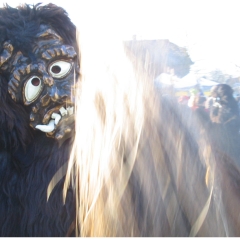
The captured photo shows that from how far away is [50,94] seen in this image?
3.16 feet

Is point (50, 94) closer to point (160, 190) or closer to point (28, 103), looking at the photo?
point (28, 103)

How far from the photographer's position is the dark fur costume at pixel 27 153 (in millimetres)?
969

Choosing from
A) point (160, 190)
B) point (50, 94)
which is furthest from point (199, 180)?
point (50, 94)

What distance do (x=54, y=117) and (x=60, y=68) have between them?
139 millimetres

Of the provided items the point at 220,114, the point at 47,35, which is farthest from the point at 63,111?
the point at 220,114

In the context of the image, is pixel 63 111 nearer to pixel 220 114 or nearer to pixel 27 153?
pixel 27 153

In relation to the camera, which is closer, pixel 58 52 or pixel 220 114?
pixel 58 52

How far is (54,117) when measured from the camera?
3.20 feet

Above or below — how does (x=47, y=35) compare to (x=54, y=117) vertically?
above

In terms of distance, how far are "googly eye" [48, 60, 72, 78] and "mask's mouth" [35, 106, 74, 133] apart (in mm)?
94

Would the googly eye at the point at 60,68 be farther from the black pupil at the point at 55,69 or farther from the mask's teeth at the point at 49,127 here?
the mask's teeth at the point at 49,127

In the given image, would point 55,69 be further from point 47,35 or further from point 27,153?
point 27,153

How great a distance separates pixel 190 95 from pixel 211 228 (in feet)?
1.32

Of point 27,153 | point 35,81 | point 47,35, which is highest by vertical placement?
point 47,35
